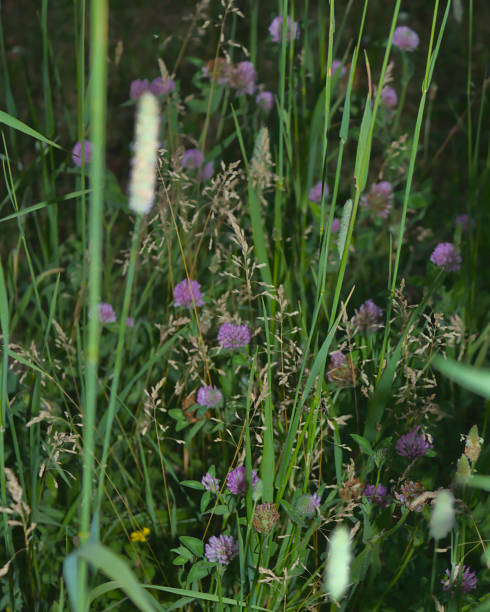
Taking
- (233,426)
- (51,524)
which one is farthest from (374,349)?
(51,524)

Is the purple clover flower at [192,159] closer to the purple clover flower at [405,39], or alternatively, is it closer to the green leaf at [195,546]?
the purple clover flower at [405,39]

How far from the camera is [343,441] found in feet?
3.59

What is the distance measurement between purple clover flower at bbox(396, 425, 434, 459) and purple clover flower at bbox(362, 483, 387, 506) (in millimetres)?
61

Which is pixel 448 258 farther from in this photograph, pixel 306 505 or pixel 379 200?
pixel 306 505

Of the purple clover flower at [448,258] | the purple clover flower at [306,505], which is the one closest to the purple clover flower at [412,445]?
the purple clover flower at [306,505]

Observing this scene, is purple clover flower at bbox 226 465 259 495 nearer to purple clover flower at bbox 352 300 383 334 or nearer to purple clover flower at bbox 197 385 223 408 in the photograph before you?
purple clover flower at bbox 197 385 223 408

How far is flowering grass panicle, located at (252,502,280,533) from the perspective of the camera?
84 centimetres

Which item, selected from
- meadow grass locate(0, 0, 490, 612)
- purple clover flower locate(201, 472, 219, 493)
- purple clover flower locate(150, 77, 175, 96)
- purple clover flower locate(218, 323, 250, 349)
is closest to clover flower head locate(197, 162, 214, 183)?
meadow grass locate(0, 0, 490, 612)

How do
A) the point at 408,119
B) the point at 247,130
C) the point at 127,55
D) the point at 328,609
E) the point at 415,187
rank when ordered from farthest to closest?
the point at 127,55, the point at 408,119, the point at 415,187, the point at 247,130, the point at 328,609

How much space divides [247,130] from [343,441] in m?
0.83

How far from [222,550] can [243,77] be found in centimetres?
105

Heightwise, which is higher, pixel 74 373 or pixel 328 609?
pixel 74 373

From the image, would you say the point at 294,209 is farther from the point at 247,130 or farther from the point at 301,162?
the point at 247,130

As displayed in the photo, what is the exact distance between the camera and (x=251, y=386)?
0.87 metres
